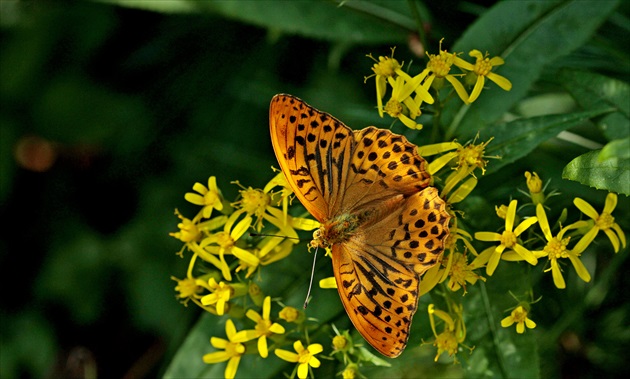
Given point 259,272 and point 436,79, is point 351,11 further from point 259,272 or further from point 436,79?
point 259,272

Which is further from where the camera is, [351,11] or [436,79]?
[351,11]

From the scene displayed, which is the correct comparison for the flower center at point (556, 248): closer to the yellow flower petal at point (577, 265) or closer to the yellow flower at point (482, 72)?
the yellow flower petal at point (577, 265)

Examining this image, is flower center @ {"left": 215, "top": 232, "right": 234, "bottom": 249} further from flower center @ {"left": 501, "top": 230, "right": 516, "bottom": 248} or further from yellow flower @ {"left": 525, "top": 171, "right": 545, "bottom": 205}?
yellow flower @ {"left": 525, "top": 171, "right": 545, "bottom": 205}

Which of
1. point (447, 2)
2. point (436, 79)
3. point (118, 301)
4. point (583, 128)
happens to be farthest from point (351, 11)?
point (118, 301)

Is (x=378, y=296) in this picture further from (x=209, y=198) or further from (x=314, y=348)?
(x=209, y=198)

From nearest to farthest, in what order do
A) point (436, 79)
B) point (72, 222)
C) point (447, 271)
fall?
1. point (447, 271)
2. point (436, 79)
3. point (72, 222)

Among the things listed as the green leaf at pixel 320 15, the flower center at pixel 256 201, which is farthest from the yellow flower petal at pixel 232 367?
the green leaf at pixel 320 15

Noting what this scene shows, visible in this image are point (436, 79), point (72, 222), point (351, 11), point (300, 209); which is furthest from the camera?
point (72, 222)
